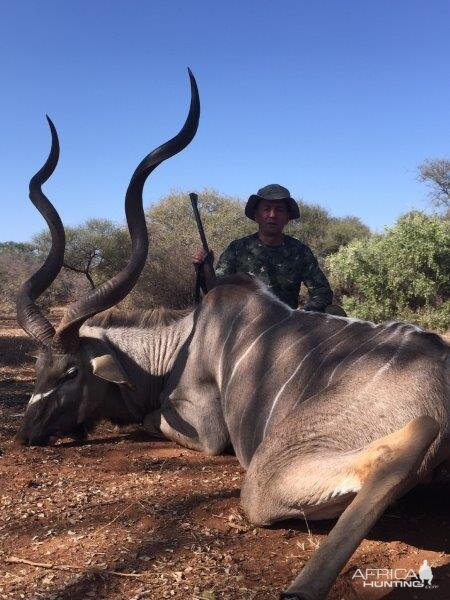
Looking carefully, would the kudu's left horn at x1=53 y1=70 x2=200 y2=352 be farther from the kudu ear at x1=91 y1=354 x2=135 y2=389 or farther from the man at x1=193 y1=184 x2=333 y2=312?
the man at x1=193 y1=184 x2=333 y2=312

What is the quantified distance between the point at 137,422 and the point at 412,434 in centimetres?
257

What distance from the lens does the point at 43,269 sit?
4.44m

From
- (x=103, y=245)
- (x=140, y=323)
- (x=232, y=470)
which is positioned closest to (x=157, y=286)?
(x=103, y=245)

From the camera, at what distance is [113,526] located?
96.5 inches

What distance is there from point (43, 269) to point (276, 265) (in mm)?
2028

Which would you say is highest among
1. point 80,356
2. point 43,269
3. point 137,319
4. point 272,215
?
point 272,215

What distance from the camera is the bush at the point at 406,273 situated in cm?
1065

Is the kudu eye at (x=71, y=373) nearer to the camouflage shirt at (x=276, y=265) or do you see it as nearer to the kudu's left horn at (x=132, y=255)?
the kudu's left horn at (x=132, y=255)

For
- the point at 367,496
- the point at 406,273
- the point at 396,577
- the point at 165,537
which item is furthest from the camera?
the point at 406,273

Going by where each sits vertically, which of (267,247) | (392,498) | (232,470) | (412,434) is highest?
(267,247)

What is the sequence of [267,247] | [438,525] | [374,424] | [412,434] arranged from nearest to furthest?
[412,434]
[374,424]
[438,525]
[267,247]

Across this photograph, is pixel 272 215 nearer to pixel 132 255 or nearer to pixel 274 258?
pixel 274 258

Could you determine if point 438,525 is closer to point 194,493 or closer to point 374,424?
point 374,424

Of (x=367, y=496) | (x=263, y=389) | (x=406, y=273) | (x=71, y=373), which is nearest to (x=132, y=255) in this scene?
(x=71, y=373)
